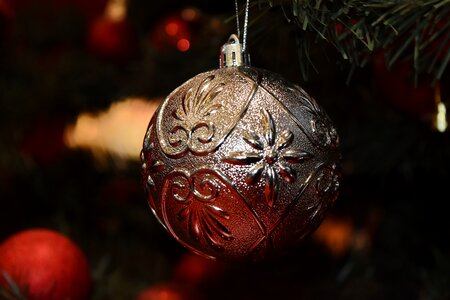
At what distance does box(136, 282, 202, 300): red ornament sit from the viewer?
66 centimetres

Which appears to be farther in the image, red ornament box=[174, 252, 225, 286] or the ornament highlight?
red ornament box=[174, 252, 225, 286]

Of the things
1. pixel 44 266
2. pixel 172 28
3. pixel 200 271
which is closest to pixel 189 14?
pixel 172 28

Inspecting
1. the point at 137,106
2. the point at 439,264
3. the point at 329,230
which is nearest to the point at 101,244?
the point at 137,106

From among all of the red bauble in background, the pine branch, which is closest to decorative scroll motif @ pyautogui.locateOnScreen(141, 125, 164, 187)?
the pine branch

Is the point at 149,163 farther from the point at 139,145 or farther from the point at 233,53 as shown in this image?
the point at 139,145

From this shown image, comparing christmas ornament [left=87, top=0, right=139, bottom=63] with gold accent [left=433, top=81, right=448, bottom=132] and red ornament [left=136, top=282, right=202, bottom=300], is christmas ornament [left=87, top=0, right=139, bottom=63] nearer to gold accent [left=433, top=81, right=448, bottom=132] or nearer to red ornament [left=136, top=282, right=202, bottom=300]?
red ornament [left=136, top=282, right=202, bottom=300]

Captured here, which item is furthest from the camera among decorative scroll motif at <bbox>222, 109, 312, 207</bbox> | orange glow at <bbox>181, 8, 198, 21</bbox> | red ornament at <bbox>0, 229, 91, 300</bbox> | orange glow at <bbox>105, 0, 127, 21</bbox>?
orange glow at <bbox>105, 0, 127, 21</bbox>

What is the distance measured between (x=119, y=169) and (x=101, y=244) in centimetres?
13

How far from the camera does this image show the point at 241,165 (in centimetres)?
37

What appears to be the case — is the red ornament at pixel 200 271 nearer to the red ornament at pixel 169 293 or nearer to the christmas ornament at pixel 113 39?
the red ornament at pixel 169 293

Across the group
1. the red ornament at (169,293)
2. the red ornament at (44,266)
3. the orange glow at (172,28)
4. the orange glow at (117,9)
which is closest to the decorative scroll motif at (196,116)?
the red ornament at (44,266)

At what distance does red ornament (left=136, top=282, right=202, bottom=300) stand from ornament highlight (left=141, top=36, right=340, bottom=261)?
0.89ft

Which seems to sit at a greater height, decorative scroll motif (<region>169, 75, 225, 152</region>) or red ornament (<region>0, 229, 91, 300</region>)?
decorative scroll motif (<region>169, 75, 225, 152</region>)

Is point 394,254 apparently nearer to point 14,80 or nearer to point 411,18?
point 411,18
